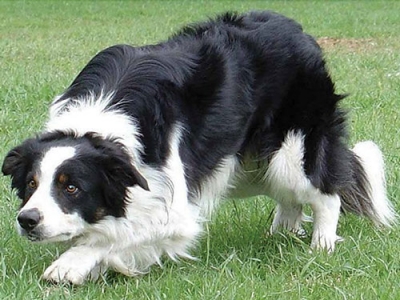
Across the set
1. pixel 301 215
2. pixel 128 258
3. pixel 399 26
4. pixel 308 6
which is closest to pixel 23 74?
pixel 301 215

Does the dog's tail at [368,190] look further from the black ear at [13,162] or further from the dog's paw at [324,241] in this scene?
the black ear at [13,162]

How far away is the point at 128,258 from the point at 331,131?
1598 mm

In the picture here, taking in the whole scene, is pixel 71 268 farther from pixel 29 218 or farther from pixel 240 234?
pixel 240 234

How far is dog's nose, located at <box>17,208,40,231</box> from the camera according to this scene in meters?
4.22

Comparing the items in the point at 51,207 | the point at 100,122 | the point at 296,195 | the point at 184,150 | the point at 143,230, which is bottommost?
the point at 296,195

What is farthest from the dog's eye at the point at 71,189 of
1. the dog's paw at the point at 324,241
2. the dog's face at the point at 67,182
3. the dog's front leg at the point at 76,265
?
the dog's paw at the point at 324,241

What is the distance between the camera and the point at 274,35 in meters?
5.37

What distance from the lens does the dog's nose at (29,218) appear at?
4.22m

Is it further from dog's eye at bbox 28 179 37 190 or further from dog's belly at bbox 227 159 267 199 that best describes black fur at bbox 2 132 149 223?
dog's belly at bbox 227 159 267 199

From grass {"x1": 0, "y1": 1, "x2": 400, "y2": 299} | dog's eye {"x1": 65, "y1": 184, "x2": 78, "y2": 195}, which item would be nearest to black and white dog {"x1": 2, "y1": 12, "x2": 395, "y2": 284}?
dog's eye {"x1": 65, "y1": 184, "x2": 78, "y2": 195}

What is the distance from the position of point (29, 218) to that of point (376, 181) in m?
2.60

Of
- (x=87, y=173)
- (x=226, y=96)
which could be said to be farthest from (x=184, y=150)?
(x=87, y=173)

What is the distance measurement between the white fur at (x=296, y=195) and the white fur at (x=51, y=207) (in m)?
1.40

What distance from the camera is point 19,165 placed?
459cm
